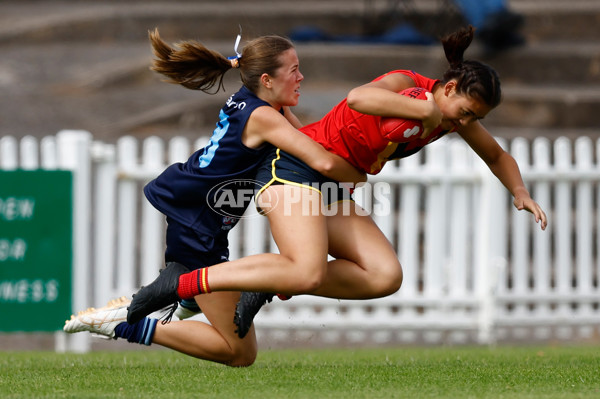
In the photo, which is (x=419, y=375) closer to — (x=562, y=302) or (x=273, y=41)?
(x=273, y=41)

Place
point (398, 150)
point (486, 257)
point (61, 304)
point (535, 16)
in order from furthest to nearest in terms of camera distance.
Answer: point (535, 16), point (486, 257), point (61, 304), point (398, 150)

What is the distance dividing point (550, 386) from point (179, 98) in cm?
766

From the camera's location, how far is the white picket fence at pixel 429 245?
762 cm

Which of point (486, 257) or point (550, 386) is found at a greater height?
point (486, 257)

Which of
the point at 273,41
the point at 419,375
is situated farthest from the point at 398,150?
the point at 419,375

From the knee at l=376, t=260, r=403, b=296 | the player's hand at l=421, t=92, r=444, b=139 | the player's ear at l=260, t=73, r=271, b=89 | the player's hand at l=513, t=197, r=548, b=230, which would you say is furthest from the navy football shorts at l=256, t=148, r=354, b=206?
the player's hand at l=513, t=197, r=548, b=230

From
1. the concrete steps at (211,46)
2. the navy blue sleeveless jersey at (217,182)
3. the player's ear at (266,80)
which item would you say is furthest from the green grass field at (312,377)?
the concrete steps at (211,46)

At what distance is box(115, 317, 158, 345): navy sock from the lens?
492 cm

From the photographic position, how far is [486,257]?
26.0ft

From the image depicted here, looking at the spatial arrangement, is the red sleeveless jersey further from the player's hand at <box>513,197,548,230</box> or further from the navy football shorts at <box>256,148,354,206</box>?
the player's hand at <box>513,197,548,230</box>

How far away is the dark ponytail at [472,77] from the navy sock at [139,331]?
6.23ft

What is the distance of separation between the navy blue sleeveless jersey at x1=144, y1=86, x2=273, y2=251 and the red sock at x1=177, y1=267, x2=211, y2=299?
301 mm

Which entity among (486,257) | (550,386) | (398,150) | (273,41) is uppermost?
(273,41)

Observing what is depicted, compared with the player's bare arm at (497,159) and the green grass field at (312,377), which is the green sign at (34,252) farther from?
the player's bare arm at (497,159)
